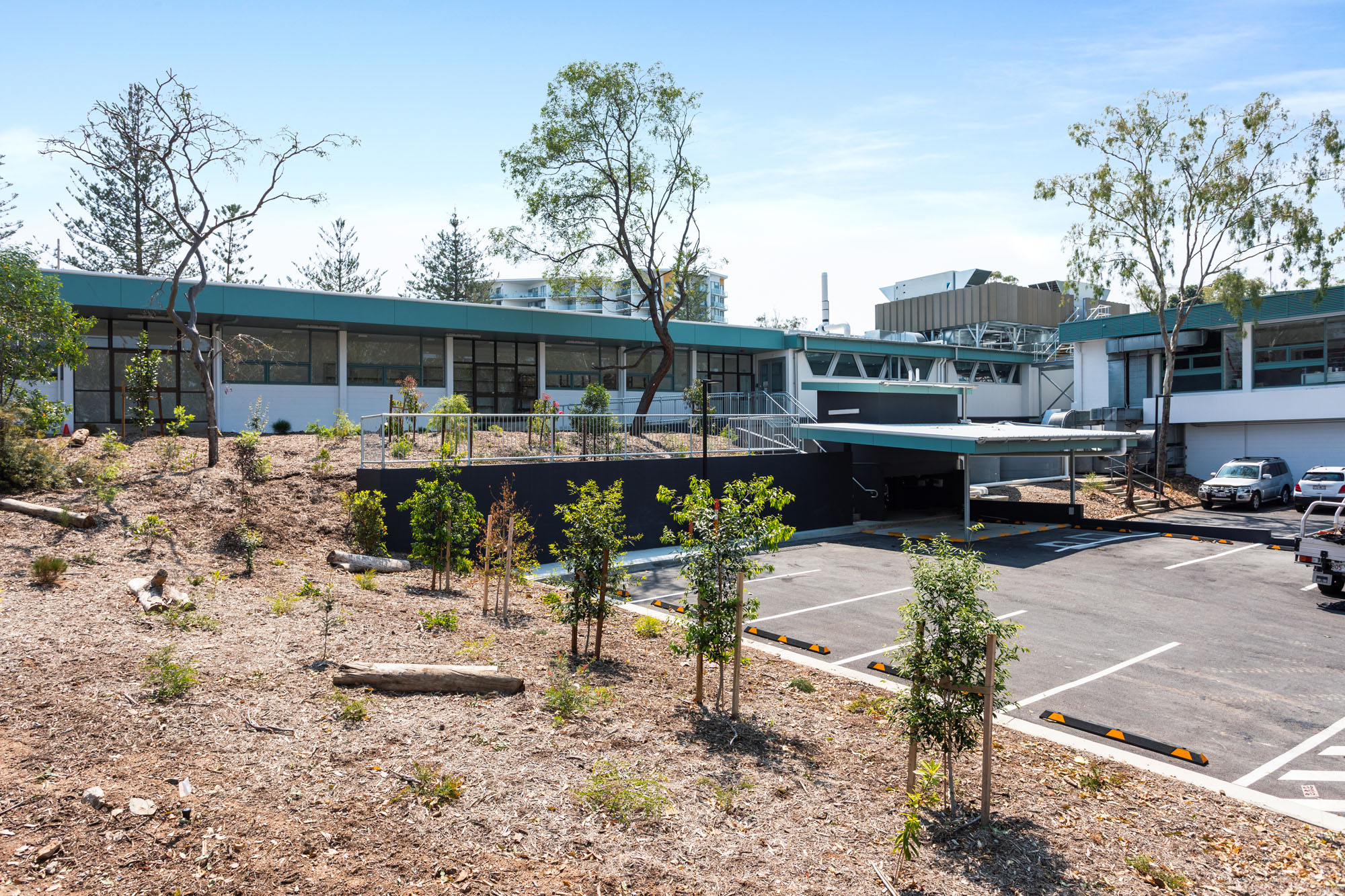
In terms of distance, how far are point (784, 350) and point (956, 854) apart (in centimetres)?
2517

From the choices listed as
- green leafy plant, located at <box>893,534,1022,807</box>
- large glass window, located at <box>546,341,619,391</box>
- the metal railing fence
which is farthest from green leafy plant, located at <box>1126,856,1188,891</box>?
large glass window, located at <box>546,341,619,391</box>

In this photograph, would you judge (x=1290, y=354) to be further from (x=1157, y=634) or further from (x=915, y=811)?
(x=915, y=811)

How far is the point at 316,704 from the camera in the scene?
616 centimetres

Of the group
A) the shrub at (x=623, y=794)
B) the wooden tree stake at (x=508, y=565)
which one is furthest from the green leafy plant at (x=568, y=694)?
the wooden tree stake at (x=508, y=565)

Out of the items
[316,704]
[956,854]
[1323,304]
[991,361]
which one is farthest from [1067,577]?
[991,361]

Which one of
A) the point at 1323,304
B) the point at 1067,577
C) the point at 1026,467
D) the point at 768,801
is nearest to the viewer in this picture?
the point at 768,801

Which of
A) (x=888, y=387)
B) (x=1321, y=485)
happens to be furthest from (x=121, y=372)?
(x=1321, y=485)

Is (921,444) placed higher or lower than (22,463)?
higher

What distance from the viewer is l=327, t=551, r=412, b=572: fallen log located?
484 inches

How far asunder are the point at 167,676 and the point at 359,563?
6474 millimetres

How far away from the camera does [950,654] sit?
5527 millimetres

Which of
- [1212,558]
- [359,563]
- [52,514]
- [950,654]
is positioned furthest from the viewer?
[1212,558]

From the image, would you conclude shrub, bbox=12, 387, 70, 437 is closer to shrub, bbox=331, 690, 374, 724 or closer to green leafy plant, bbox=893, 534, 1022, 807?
shrub, bbox=331, 690, 374, 724

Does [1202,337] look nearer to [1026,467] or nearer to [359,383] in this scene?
[1026,467]
